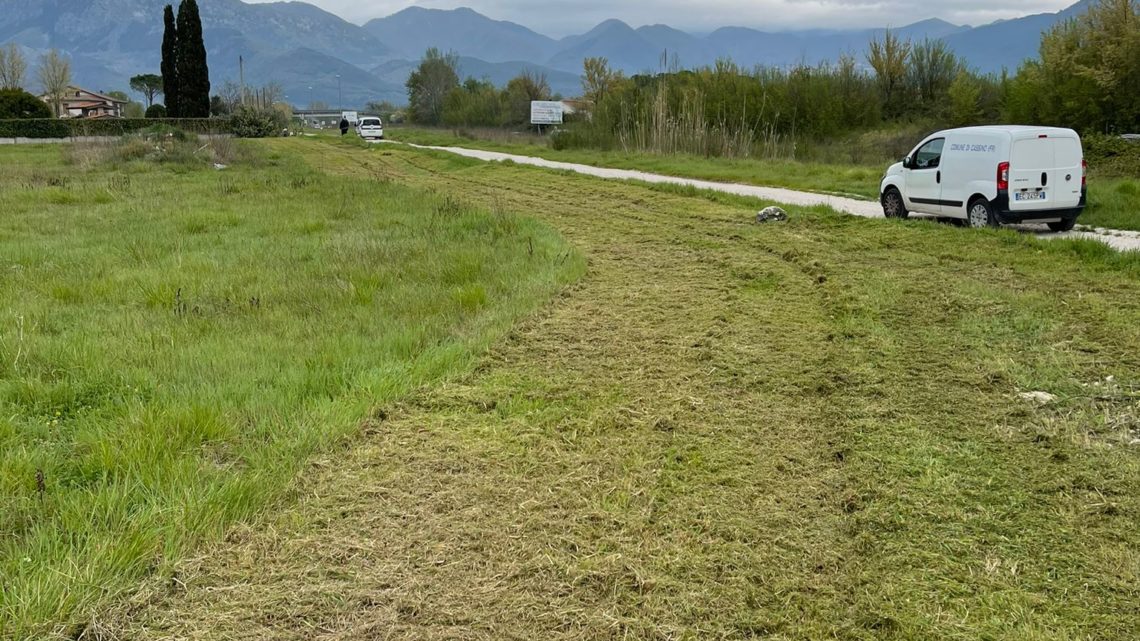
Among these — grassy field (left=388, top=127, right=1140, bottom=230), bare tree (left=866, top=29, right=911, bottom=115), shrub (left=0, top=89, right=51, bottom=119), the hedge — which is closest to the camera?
grassy field (left=388, top=127, right=1140, bottom=230)

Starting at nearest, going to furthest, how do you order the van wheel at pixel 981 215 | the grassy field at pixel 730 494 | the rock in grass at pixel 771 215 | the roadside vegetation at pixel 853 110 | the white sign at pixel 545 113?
the grassy field at pixel 730 494
the van wheel at pixel 981 215
the rock in grass at pixel 771 215
the roadside vegetation at pixel 853 110
the white sign at pixel 545 113

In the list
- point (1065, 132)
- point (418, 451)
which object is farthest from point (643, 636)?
point (1065, 132)

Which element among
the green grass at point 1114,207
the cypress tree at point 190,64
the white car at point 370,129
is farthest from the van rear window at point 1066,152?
the cypress tree at point 190,64

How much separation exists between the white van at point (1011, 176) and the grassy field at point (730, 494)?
5533 millimetres

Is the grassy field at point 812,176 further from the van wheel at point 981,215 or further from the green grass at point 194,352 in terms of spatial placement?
the green grass at point 194,352

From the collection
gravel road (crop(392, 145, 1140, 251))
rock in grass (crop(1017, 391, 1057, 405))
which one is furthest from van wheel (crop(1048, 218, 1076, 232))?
rock in grass (crop(1017, 391, 1057, 405))

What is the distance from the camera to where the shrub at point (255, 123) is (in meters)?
59.5

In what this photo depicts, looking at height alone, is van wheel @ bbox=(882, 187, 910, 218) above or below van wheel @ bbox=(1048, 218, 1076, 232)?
above

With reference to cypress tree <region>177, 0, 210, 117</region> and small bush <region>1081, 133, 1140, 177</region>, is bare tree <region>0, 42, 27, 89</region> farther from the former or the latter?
small bush <region>1081, 133, 1140, 177</region>

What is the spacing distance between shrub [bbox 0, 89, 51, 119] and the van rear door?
212ft

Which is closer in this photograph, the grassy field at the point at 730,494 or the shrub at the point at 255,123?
the grassy field at the point at 730,494

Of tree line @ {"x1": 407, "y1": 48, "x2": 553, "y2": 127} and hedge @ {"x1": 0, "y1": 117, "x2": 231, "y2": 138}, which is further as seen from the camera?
tree line @ {"x1": 407, "y1": 48, "x2": 553, "y2": 127}

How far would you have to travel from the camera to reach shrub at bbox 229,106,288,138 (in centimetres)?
5950

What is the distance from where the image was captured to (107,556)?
308 cm
